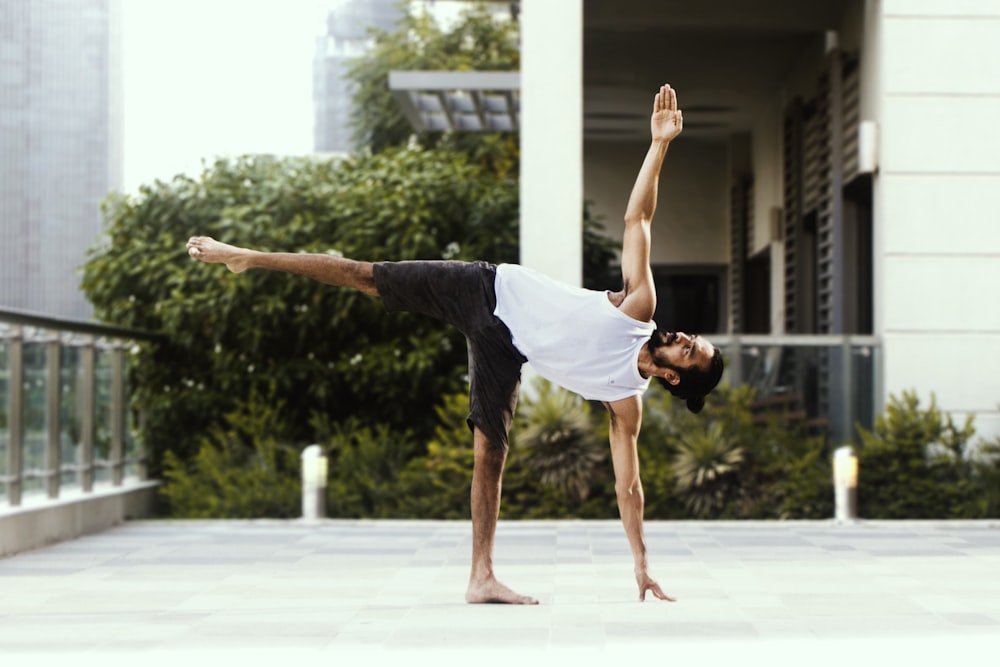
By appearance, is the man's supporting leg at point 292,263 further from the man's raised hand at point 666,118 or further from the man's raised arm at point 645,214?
the man's raised hand at point 666,118

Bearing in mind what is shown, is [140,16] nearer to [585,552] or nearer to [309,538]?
[309,538]

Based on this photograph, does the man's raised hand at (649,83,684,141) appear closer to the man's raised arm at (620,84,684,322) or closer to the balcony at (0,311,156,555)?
the man's raised arm at (620,84,684,322)

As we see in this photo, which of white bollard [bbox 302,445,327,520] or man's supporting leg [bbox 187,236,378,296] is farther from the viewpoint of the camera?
white bollard [bbox 302,445,327,520]

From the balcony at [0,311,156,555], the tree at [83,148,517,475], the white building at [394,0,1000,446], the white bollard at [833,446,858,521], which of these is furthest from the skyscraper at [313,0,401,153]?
the white bollard at [833,446,858,521]

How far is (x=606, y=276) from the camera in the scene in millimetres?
13711

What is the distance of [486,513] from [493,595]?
34 centimetres

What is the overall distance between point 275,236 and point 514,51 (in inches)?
312

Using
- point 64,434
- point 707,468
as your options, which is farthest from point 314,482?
point 707,468

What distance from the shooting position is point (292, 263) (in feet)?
17.6

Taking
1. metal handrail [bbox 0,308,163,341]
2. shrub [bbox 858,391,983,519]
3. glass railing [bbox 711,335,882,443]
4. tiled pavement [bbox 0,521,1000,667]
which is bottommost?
tiled pavement [bbox 0,521,1000,667]

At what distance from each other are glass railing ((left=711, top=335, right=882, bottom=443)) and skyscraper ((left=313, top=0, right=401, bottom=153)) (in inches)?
382

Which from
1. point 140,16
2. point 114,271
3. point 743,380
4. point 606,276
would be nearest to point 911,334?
point 743,380

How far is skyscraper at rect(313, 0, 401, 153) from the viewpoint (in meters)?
19.5

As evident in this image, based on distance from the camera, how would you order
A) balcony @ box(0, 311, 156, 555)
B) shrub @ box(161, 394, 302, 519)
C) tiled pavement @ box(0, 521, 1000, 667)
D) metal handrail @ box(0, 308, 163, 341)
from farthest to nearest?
shrub @ box(161, 394, 302, 519) → balcony @ box(0, 311, 156, 555) → metal handrail @ box(0, 308, 163, 341) → tiled pavement @ box(0, 521, 1000, 667)
